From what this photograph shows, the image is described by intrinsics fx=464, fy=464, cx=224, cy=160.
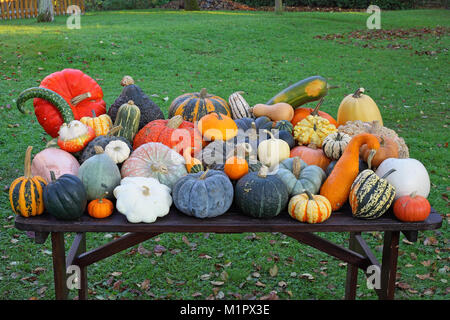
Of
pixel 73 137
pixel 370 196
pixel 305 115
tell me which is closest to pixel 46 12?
pixel 73 137

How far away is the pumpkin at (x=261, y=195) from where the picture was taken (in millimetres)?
2656

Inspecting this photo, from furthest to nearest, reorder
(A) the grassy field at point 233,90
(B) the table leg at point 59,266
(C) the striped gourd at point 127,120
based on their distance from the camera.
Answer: (A) the grassy field at point 233,90, (C) the striped gourd at point 127,120, (B) the table leg at point 59,266

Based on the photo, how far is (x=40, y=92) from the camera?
3.45 m

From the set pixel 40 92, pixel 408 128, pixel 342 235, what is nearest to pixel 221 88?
pixel 408 128

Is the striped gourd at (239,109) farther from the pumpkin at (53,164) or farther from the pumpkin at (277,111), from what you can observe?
the pumpkin at (53,164)

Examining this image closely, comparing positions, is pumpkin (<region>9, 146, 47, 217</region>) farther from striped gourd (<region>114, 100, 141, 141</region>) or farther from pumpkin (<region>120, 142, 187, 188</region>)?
striped gourd (<region>114, 100, 141, 141</region>)

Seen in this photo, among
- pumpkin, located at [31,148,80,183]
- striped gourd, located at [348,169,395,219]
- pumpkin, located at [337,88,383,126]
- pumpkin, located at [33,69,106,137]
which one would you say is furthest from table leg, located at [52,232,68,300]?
pumpkin, located at [337,88,383,126]

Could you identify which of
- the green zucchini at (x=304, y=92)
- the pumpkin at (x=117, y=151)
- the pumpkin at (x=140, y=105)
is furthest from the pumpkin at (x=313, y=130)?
the pumpkin at (x=117, y=151)

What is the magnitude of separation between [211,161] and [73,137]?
97 cm

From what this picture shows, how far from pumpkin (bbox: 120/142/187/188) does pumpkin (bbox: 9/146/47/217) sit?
22.3 inches

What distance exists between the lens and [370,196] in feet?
8.59

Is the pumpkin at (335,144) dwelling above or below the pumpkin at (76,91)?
below

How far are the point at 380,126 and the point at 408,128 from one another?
5.29m
